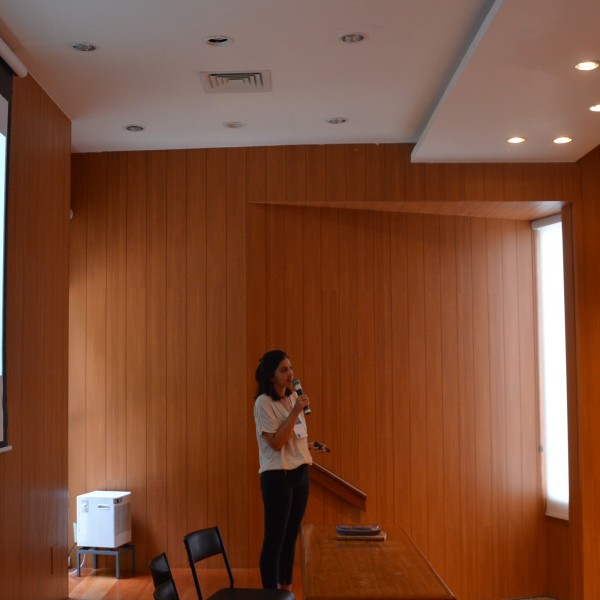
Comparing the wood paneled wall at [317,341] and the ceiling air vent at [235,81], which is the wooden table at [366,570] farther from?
the ceiling air vent at [235,81]

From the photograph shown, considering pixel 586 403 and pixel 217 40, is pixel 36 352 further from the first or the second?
pixel 586 403

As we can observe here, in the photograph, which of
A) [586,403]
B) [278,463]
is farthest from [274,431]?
[586,403]

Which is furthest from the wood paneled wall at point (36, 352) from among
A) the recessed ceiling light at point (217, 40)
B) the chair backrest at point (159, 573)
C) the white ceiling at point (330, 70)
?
Answer: the chair backrest at point (159, 573)

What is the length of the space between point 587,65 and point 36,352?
3430 mm

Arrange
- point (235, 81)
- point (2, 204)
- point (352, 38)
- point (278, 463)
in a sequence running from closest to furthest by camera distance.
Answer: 1. point (2, 204)
2. point (352, 38)
3. point (278, 463)
4. point (235, 81)

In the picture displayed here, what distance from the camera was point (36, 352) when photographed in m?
4.83

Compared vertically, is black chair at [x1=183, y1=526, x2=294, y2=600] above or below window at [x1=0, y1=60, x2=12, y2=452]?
below

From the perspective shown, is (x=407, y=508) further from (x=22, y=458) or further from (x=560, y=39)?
(x=560, y=39)

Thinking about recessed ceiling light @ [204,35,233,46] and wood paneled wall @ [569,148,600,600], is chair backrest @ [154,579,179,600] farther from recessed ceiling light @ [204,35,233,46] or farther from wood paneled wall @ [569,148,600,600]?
wood paneled wall @ [569,148,600,600]

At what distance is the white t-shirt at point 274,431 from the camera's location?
478 centimetres

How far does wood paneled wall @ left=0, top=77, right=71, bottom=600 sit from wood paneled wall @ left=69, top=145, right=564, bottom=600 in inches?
47.3

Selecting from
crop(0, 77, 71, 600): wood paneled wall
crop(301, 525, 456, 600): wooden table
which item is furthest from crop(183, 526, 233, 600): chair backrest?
crop(0, 77, 71, 600): wood paneled wall

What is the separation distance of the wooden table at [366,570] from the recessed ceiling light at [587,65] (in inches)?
103

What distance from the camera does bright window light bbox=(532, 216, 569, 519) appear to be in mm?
6621
